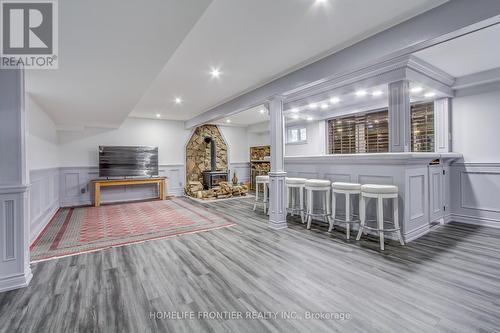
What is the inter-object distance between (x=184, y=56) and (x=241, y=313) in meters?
2.87

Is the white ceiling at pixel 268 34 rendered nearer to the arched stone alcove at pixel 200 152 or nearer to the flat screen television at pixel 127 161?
the flat screen television at pixel 127 161

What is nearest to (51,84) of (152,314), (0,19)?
(0,19)

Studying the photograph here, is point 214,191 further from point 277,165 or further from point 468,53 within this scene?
point 468,53

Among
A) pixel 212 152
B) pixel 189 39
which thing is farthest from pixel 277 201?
pixel 212 152

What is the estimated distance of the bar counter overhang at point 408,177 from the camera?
9.78 ft

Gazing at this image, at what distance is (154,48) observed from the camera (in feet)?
6.46

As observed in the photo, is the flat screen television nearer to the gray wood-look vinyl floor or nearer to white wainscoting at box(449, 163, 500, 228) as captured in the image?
the gray wood-look vinyl floor

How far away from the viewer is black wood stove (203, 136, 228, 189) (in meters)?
7.47

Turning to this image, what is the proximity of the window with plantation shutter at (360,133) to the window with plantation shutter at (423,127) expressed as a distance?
1.79 ft

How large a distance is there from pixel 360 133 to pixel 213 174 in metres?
4.45

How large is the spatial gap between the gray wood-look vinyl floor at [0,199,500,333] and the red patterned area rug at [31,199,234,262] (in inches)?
14.7

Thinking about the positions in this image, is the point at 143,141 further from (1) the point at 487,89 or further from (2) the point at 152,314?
(1) the point at 487,89

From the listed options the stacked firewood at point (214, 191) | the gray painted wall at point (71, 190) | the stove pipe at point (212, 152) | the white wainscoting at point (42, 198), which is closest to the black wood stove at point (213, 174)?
the stove pipe at point (212, 152)

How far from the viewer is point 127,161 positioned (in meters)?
6.43
